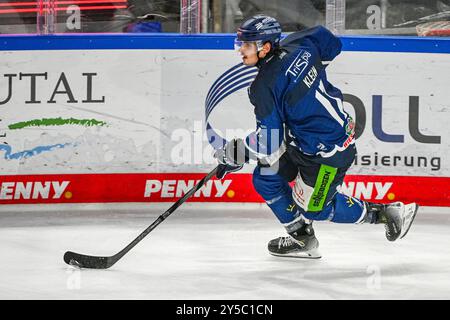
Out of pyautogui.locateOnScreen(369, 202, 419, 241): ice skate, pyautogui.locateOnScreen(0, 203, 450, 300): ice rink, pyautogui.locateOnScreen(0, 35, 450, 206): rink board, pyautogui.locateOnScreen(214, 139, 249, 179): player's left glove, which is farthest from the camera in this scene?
pyautogui.locateOnScreen(0, 35, 450, 206): rink board

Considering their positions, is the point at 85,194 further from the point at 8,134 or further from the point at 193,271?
the point at 193,271

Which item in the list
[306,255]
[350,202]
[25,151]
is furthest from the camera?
[25,151]

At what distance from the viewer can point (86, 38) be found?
617 cm

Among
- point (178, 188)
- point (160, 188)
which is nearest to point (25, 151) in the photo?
point (160, 188)

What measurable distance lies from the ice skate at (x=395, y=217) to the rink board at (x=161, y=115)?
1.19 meters

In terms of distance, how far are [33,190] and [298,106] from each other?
2202 millimetres

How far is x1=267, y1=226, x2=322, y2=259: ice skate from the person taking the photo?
495 centimetres

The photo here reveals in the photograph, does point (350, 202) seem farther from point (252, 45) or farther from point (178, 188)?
point (178, 188)

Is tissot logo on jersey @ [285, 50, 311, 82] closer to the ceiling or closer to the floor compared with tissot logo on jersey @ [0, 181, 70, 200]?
closer to the ceiling

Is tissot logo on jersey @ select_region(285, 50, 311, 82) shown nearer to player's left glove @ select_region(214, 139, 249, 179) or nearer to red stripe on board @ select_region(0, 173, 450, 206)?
player's left glove @ select_region(214, 139, 249, 179)

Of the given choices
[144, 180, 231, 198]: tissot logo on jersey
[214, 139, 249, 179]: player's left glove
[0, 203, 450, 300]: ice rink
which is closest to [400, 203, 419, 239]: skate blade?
[0, 203, 450, 300]: ice rink

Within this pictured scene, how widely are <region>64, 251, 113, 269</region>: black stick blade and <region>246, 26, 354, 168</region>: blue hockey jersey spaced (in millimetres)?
816

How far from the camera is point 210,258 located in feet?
16.2
